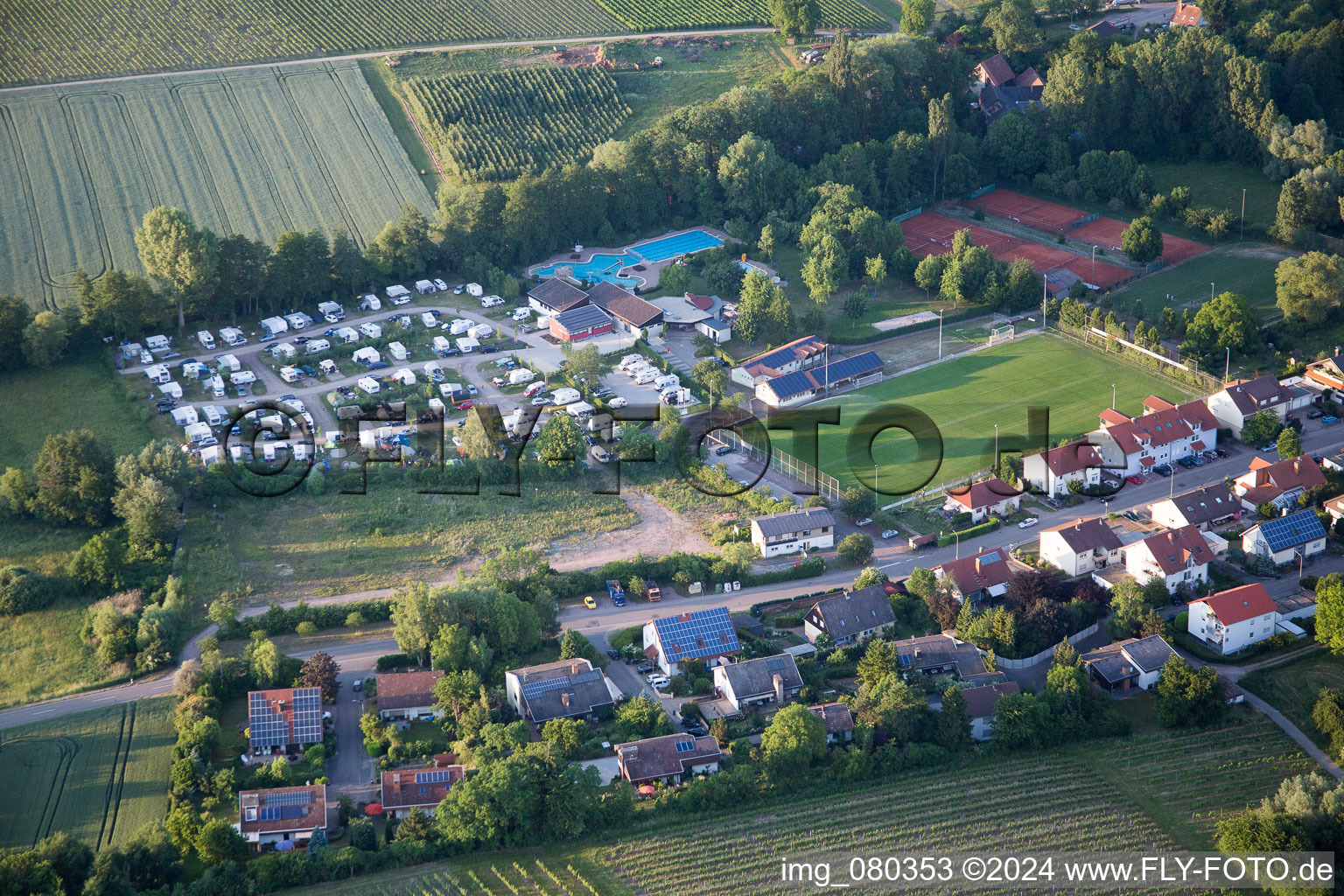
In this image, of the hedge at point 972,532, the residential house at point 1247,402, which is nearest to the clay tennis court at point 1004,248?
the residential house at point 1247,402

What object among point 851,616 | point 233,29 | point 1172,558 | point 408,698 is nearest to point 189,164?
point 233,29

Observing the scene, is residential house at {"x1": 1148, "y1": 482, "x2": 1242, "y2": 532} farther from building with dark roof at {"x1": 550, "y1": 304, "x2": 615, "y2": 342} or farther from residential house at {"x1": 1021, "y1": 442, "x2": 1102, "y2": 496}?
building with dark roof at {"x1": 550, "y1": 304, "x2": 615, "y2": 342}

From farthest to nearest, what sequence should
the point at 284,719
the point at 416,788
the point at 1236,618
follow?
the point at 1236,618 → the point at 284,719 → the point at 416,788

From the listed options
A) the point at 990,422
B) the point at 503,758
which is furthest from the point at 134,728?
the point at 990,422

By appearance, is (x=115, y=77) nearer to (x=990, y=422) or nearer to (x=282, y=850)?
(x=990, y=422)

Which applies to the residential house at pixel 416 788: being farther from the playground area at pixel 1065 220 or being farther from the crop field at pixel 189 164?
the playground area at pixel 1065 220

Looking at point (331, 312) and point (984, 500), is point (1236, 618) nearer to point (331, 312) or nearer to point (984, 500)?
point (984, 500)

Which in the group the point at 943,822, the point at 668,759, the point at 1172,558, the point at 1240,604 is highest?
the point at 1172,558
